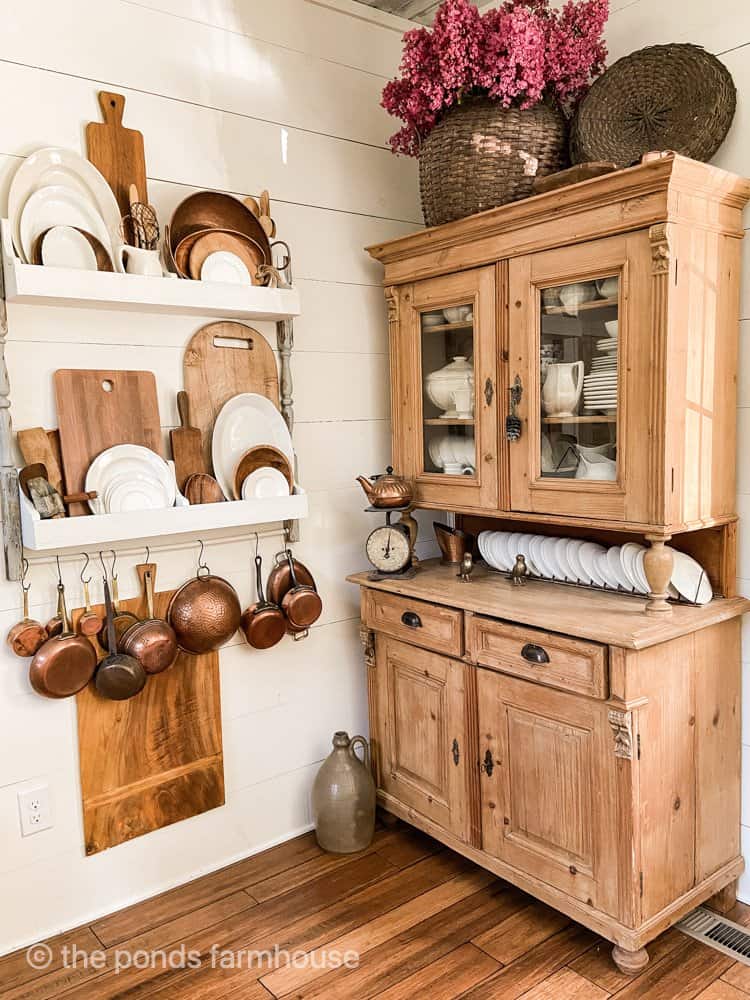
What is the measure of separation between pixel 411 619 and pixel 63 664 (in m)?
0.92

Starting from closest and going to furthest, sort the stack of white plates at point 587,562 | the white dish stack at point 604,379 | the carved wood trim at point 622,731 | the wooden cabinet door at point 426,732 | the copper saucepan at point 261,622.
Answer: the carved wood trim at point 622,731, the white dish stack at point 604,379, the stack of white plates at point 587,562, the wooden cabinet door at point 426,732, the copper saucepan at point 261,622

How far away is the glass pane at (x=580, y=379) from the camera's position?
1875 millimetres

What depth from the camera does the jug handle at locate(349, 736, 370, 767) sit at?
95.9 inches

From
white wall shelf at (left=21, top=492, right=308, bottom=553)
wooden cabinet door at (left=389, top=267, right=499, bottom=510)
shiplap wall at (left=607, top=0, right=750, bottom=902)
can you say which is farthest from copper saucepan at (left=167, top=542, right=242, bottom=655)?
shiplap wall at (left=607, top=0, right=750, bottom=902)

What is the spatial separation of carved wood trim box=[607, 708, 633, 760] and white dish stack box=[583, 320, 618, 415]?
26.5 inches

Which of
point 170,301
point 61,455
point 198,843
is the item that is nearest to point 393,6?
point 170,301

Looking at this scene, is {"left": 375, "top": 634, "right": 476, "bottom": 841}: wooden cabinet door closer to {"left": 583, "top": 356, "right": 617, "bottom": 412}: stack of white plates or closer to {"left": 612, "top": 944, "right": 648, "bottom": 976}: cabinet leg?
{"left": 612, "top": 944, "right": 648, "bottom": 976}: cabinet leg

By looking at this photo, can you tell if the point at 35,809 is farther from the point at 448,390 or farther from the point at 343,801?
the point at 448,390

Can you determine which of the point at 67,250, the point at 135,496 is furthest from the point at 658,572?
the point at 67,250

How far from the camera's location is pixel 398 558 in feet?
7.82

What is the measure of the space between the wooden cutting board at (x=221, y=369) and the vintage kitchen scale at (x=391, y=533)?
40 cm

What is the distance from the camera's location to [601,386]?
190 cm

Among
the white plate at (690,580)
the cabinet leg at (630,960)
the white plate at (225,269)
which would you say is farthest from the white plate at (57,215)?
the cabinet leg at (630,960)

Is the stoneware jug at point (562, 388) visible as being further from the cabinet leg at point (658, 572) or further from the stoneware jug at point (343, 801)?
the stoneware jug at point (343, 801)
